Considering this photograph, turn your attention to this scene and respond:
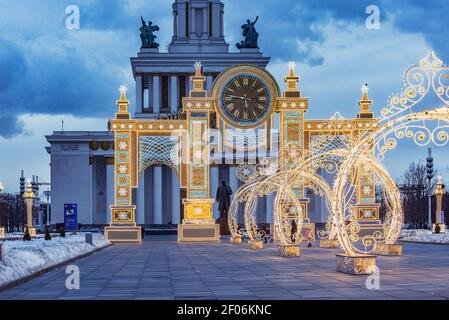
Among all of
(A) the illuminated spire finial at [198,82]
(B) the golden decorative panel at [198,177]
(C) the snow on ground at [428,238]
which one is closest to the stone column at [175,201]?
(C) the snow on ground at [428,238]

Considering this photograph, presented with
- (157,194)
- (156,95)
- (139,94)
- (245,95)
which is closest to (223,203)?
(245,95)

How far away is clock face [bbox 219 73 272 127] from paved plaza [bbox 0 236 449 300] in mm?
15222

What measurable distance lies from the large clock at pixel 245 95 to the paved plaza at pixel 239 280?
1520cm

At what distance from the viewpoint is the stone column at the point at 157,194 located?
81125 mm

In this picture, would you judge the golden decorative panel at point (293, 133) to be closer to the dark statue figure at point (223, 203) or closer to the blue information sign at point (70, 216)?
the dark statue figure at point (223, 203)

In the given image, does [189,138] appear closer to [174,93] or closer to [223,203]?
[223,203]

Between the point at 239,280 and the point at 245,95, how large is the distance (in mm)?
25310

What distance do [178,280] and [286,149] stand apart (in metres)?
23.4

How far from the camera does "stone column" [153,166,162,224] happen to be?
81125 millimetres

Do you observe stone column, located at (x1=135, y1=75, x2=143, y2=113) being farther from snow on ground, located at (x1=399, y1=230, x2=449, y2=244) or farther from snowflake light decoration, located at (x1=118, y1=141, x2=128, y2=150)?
snow on ground, located at (x1=399, y1=230, x2=449, y2=244)

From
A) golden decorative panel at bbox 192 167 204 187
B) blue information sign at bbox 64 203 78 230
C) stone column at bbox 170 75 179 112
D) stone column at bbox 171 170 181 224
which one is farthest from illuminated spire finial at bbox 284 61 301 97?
stone column at bbox 170 75 179 112

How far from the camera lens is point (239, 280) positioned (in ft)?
72.9

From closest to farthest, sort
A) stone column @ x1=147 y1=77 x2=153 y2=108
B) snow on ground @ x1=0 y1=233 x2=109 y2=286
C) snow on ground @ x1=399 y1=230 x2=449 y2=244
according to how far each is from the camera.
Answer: snow on ground @ x1=0 y1=233 x2=109 y2=286
snow on ground @ x1=399 y1=230 x2=449 y2=244
stone column @ x1=147 y1=77 x2=153 y2=108

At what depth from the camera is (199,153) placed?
4694 cm
